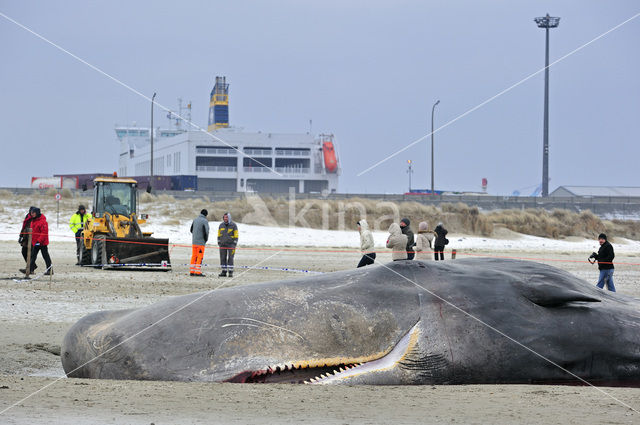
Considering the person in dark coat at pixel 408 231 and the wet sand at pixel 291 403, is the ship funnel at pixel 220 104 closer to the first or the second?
the person in dark coat at pixel 408 231

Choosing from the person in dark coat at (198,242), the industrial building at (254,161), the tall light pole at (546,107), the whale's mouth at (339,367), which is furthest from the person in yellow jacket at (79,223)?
the industrial building at (254,161)

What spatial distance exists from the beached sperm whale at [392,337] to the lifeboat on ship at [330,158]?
10191cm

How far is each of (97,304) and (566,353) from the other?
8.89 metres

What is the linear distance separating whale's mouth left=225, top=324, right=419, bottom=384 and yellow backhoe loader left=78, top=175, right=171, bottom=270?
1560 cm

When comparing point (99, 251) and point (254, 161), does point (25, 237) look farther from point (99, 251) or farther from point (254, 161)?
point (254, 161)

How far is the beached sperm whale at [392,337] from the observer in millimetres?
5266

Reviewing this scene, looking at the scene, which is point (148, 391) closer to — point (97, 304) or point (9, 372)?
point (9, 372)

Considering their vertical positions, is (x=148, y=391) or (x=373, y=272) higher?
(x=373, y=272)

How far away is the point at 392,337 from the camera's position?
531cm

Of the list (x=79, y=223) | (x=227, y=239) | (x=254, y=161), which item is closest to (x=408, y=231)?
(x=227, y=239)

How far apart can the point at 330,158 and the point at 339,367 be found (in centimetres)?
10327

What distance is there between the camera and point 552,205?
5362cm

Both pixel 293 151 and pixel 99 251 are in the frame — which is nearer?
pixel 99 251

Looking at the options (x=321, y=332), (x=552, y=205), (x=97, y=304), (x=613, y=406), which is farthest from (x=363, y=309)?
(x=552, y=205)
